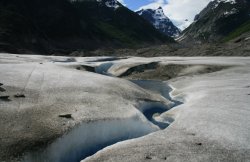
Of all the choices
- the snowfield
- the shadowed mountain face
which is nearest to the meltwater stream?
the snowfield

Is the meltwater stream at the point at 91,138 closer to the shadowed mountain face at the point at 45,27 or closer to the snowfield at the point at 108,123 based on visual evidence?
the snowfield at the point at 108,123

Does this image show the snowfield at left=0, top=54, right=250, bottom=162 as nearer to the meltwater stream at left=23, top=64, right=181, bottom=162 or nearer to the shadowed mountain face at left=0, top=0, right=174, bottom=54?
the meltwater stream at left=23, top=64, right=181, bottom=162

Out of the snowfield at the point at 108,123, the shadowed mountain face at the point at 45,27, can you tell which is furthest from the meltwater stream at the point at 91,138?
the shadowed mountain face at the point at 45,27

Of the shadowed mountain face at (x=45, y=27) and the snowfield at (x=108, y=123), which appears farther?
the shadowed mountain face at (x=45, y=27)

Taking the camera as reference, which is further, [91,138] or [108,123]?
[108,123]

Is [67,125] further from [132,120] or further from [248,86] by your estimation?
[248,86]

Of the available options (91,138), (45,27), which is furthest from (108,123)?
(45,27)

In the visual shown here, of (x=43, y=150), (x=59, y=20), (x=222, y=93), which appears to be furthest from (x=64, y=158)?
(x=59, y=20)

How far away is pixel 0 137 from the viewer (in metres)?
16.0

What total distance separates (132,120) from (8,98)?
766 cm

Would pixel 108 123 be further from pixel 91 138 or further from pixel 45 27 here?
pixel 45 27

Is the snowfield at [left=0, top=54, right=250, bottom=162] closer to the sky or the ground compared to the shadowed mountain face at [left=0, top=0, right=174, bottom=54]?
closer to the ground

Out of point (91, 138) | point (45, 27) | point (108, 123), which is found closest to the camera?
point (91, 138)

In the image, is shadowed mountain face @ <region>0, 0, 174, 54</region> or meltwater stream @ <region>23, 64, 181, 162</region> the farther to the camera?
shadowed mountain face @ <region>0, 0, 174, 54</region>
